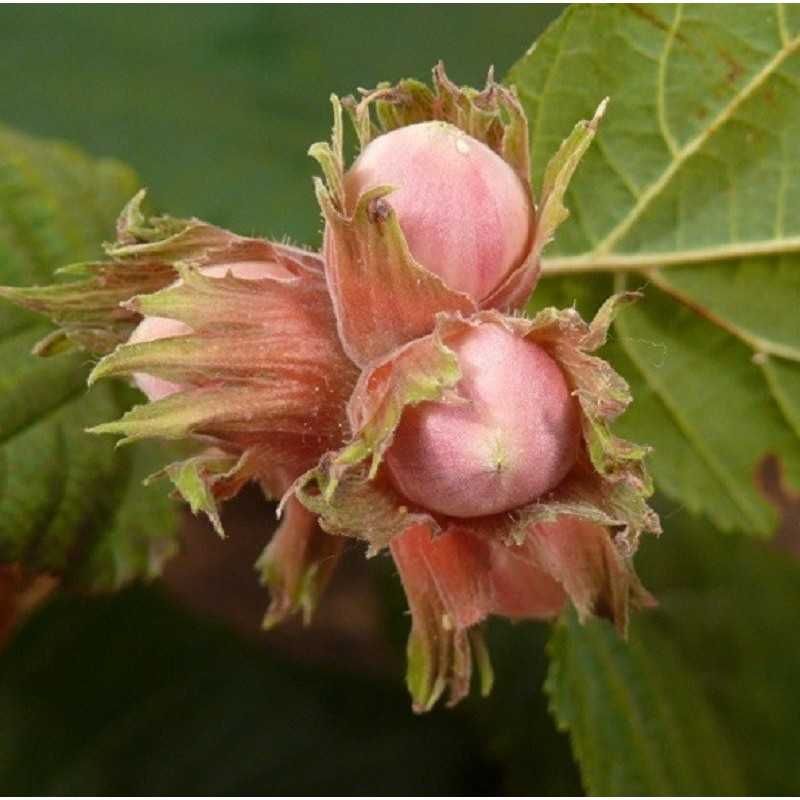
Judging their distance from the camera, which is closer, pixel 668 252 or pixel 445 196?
pixel 445 196

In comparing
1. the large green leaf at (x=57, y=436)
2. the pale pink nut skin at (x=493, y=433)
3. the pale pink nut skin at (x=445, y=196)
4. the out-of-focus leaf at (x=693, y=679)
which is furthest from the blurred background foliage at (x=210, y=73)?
the pale pink nut skin at (x=493, y=433)

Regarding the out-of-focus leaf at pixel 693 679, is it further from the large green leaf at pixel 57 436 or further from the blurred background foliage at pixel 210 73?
the blurred background foliage at pixel 210 73

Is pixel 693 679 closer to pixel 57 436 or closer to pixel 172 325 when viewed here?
pixel 57 436

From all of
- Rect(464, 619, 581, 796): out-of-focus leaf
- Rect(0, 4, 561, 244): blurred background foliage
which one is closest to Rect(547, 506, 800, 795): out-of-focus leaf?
Rect(464, 619, 581, 796): out-of-focus leaf

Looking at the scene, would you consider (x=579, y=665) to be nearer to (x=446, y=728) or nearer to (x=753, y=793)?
(x=753, y=793)

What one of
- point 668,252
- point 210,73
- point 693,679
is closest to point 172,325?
point 668,252

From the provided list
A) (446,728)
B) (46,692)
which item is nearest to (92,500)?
(46,692)
